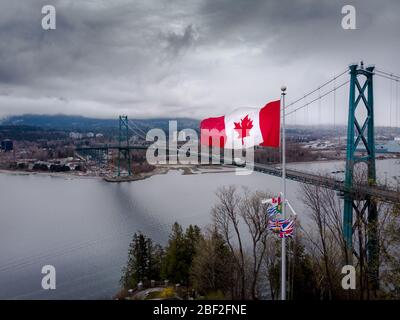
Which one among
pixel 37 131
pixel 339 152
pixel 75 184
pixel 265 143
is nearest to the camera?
pixel 265 143

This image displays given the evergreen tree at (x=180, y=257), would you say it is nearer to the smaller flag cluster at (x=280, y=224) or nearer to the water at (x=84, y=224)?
the water at (x=84, y=224)

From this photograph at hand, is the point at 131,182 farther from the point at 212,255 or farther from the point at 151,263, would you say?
the point at 212,255

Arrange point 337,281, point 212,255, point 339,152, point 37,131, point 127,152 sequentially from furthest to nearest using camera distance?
point 37,131, point 127,152, point 339,152, point 212,255, point 337,281

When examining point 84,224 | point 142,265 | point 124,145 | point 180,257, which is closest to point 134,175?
point 124,145

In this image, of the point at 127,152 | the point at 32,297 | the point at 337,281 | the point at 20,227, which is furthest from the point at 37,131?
the point at 337,281

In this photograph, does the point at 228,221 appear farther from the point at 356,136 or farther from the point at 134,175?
the point at 134,175

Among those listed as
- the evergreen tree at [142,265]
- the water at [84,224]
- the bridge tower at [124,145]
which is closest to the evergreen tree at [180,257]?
the evergreen tree at [142,265]
